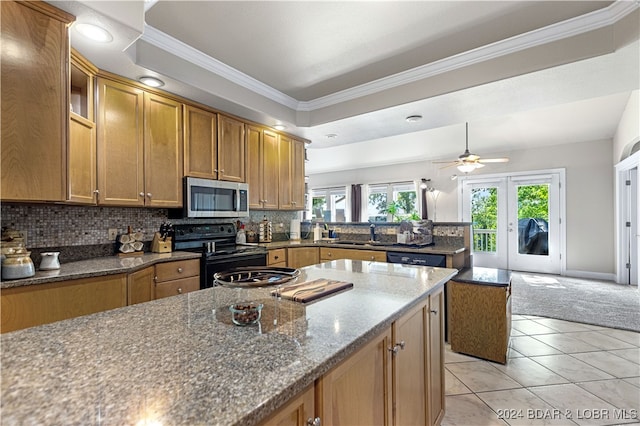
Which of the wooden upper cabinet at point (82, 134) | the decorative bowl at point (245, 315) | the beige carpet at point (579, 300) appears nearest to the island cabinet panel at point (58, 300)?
the wooden upper cabinet at point (82, 134)

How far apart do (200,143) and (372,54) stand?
1858 mm

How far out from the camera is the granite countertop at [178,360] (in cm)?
54

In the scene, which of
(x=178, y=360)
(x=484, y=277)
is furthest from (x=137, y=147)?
(x=484, y=277)

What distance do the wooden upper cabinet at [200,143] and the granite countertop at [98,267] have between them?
867mm

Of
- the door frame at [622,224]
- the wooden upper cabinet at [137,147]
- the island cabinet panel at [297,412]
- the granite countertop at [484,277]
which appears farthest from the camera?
the door frame at [622,224]

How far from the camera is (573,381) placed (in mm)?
2287

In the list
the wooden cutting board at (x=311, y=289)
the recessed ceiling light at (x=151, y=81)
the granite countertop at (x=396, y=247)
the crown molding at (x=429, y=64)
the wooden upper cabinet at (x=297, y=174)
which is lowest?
the granite countertop at (x=396, y=247)

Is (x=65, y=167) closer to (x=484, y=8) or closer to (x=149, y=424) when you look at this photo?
(x=149, y=424)

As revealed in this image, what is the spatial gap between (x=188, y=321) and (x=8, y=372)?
16.5 inches

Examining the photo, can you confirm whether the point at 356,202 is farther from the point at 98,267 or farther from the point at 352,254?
the point at 98,267

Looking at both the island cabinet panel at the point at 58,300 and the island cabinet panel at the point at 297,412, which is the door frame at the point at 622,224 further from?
the island cabinet panel at the point at 58,300

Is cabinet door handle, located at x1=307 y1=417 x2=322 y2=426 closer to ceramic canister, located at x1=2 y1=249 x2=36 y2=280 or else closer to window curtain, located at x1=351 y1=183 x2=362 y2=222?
ceramic canister, located at x1=2 y1=249 x2=36 y2=280

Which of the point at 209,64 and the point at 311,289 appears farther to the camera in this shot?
the point at 209,64

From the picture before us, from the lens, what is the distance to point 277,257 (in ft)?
11.6
